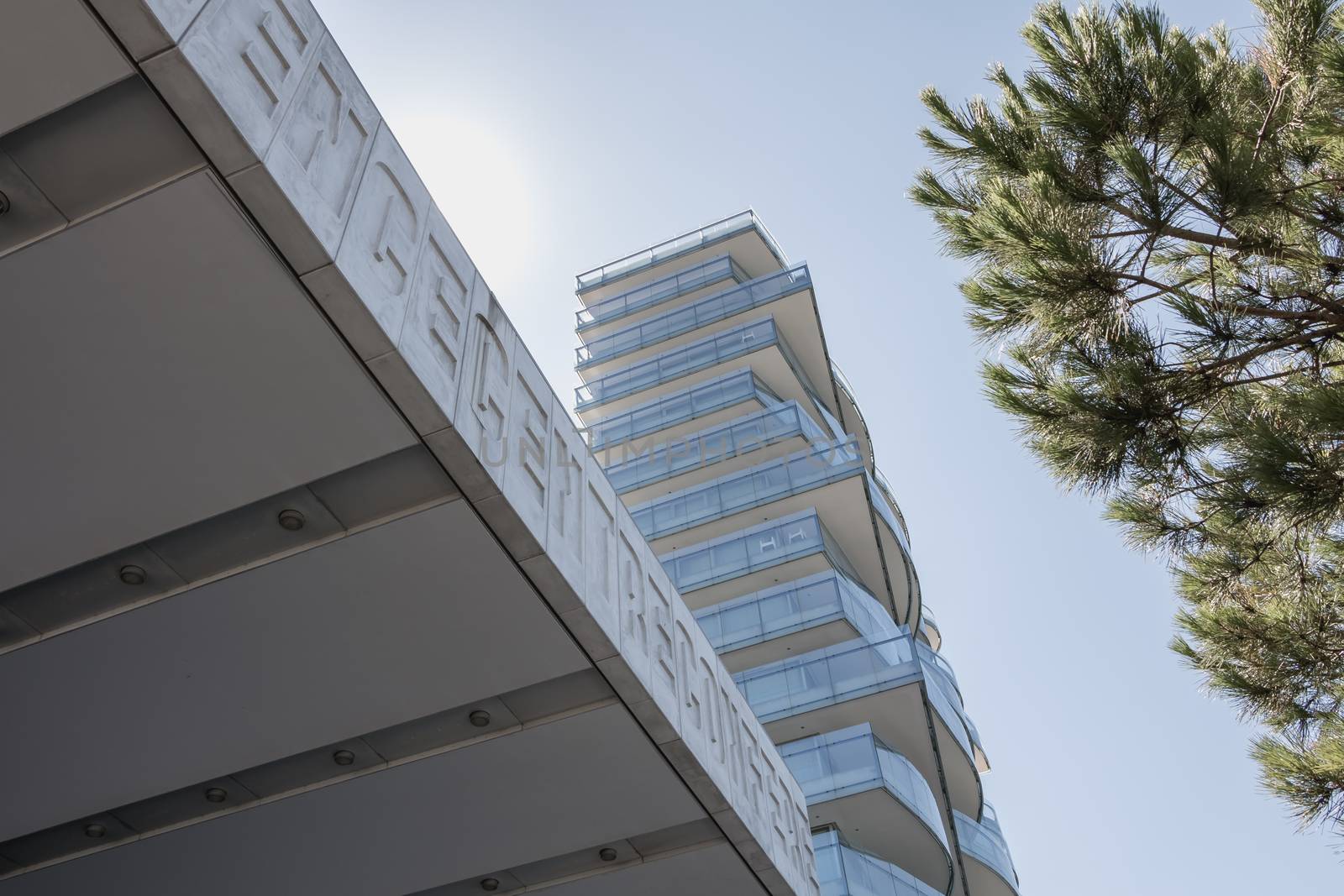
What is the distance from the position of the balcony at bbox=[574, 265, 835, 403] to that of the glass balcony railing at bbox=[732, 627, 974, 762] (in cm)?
1430

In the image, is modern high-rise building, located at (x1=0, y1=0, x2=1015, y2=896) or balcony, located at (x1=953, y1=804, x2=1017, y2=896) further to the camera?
balcony, located at (x1=953, y1=804, x2=1017, y2=896)

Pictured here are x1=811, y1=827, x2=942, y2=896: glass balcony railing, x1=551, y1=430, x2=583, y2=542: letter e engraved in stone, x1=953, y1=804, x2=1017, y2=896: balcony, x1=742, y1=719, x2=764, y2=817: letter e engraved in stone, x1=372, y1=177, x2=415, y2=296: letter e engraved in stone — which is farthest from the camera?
x1=953, y1=804, x2=1017, y2=896: balcony

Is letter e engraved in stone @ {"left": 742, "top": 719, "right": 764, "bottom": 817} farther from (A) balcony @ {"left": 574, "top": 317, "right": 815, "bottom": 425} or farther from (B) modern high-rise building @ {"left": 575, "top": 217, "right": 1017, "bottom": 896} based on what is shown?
(A) balcony @ {"left": 574, "top": 317, "right": 815, "bottom": 425}

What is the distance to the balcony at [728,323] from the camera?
126ft

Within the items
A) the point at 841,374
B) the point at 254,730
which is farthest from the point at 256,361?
the point at 841,374

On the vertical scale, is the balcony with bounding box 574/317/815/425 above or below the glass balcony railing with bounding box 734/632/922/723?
above

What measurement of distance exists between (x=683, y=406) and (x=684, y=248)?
10.1 metres

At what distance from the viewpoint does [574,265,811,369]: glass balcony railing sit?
38.6 m

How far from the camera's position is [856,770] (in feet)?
76.6

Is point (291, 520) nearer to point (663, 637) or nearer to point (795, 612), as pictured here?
point (663, 637)

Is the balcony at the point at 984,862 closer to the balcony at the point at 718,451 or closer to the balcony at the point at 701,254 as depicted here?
the balcony at the point at 718,451

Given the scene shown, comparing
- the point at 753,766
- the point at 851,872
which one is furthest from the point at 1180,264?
the point at 851,872

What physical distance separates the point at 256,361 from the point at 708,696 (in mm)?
6143

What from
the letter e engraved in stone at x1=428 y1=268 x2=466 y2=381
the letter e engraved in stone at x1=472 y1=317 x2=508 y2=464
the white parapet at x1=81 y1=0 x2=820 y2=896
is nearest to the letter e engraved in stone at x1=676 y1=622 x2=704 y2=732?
the white parapet at x1=81 y1=0 x2=820 y2=896
